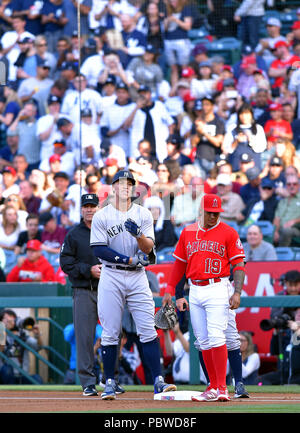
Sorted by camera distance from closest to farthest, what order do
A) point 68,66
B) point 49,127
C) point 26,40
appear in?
point 49,127, point 68,66, point 26,40

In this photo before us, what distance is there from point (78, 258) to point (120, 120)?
4564mm

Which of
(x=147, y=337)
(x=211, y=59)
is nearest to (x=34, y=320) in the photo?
(x=147, y=337)

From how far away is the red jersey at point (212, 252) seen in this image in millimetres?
7539

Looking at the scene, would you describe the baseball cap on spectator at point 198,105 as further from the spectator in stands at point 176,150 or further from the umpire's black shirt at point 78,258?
the umpire's black shirt at point 78,258

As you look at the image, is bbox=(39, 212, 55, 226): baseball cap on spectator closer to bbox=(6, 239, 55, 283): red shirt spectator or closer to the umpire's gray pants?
bbox=(6, 239, 55, 283): red shirt spectator

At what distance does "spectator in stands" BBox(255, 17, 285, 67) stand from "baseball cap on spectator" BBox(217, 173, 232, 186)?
3.21 m

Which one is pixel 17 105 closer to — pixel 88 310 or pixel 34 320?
→ pixel 34 320

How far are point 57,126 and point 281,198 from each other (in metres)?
4.03

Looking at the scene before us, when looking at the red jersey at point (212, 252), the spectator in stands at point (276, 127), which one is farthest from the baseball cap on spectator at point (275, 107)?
the red jersey at point (212, 252)

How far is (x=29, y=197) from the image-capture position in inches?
519

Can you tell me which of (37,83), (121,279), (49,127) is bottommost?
(121,279)

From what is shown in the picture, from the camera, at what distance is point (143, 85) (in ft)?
45.9

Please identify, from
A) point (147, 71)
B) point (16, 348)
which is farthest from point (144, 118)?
point (16, 348)

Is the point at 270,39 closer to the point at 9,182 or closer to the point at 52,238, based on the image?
the point at 9,182
